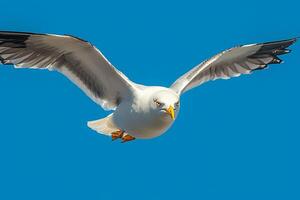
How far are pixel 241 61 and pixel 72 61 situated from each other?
2.86 meters

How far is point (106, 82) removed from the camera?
10.4m

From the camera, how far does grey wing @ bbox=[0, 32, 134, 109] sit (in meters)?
9.89

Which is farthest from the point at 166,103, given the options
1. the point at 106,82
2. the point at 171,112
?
the point at 106,82

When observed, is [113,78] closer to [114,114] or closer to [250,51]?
[114,114]

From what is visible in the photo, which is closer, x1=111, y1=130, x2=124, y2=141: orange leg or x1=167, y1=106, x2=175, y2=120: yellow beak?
x1=167, y1=106, x2=175, y2=120: yellow beak

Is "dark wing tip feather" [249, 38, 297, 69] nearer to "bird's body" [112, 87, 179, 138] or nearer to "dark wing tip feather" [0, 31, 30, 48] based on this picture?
"bird's body" [112, 87, 179, 138]

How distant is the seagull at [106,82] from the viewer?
9.66 m

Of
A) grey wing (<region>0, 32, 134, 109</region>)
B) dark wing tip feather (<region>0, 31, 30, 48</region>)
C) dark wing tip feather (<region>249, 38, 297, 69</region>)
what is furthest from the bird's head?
dark wing tip feather (<region>249, 38, 297, 69</region>)

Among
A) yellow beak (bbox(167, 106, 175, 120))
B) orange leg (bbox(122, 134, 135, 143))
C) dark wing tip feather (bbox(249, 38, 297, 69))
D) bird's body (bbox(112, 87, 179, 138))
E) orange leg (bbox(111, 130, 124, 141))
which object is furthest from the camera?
dark wing tip feather (bbox(249, 38, 297, 69))

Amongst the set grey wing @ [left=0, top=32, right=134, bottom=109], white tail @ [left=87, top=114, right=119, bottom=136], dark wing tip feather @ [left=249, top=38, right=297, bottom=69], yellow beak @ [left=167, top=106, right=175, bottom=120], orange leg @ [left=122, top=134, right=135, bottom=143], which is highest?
dark wing tip feather @ [left=249, top=38, right=297, bottom=69]

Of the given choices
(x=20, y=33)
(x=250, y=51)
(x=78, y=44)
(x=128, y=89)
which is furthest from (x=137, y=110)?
(x=250, y=51)

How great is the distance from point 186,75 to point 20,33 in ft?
7.67

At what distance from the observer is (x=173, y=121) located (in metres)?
9.70

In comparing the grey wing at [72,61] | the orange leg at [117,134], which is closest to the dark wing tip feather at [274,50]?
the orange leg at [117,134]
